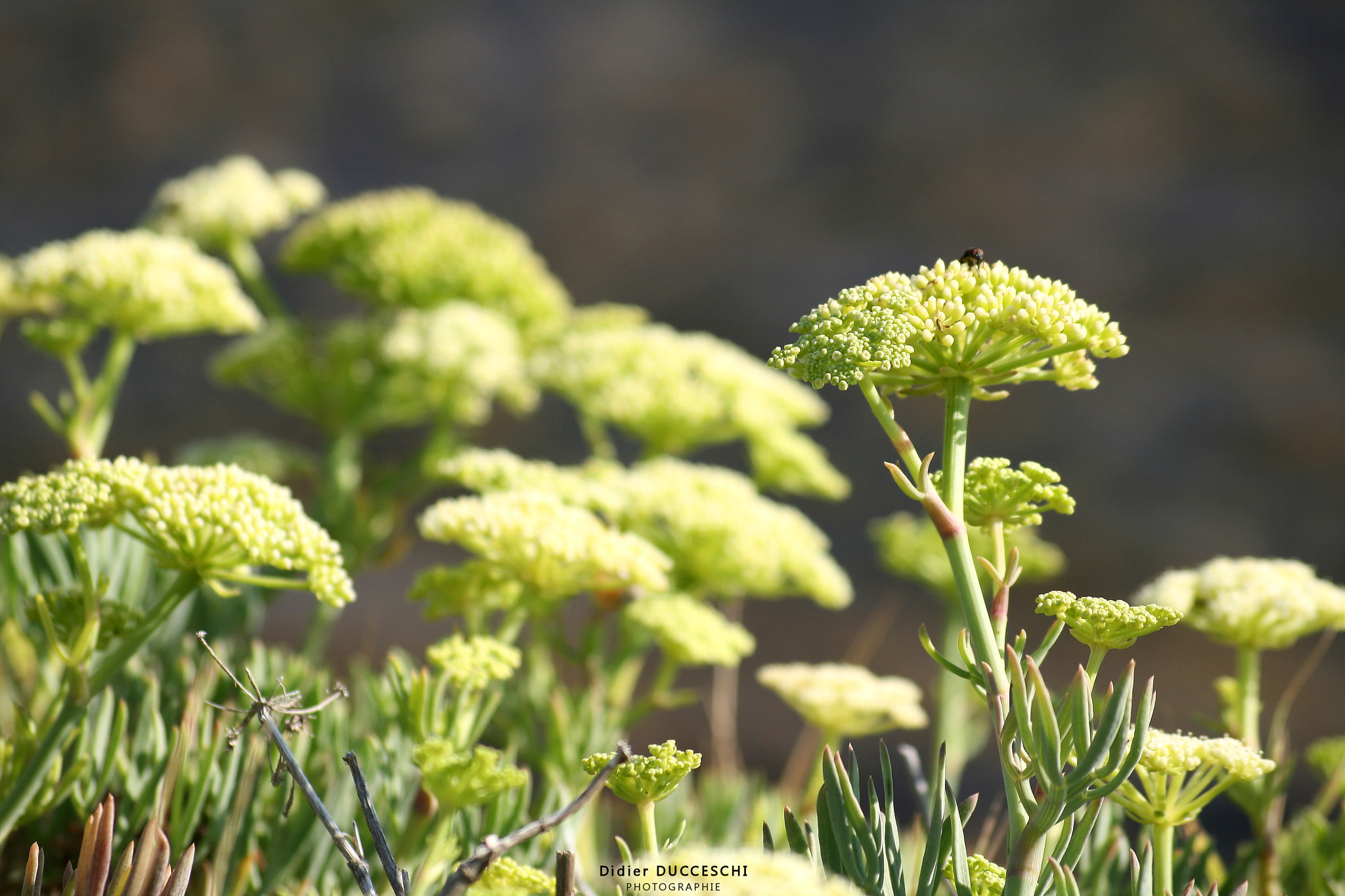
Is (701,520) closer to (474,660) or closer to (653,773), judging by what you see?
(474,660)

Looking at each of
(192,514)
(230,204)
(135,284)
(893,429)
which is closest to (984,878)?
(893,429)

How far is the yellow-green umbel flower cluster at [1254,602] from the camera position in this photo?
57 cm

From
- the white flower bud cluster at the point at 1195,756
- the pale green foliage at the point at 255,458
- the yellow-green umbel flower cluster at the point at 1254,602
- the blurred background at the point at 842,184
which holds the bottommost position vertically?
the white flower bud cluster at the point at 1195,756

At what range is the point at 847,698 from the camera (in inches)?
27.4

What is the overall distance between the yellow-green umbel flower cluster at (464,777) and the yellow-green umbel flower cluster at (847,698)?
32 cm

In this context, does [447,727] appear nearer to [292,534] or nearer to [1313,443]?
[292,534]

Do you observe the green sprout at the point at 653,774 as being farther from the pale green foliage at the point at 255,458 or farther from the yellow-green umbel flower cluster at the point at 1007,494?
the pale green foliage at the point at 255,458

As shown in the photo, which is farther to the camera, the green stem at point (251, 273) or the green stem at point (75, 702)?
the green stem at point (251, 273)

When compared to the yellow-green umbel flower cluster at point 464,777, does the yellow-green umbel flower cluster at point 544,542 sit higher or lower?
higher

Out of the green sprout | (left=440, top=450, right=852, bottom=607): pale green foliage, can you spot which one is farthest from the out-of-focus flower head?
the green sprout

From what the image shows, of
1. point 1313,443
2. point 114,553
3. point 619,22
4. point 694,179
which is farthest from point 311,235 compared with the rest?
point 1313,443

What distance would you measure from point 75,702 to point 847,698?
1.66ft

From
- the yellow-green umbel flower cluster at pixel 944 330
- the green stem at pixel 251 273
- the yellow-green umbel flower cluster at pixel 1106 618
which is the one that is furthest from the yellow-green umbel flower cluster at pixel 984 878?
the green stem at pixel 251 273

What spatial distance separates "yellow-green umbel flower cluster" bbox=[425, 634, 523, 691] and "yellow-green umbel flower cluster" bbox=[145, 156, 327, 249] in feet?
2.33
